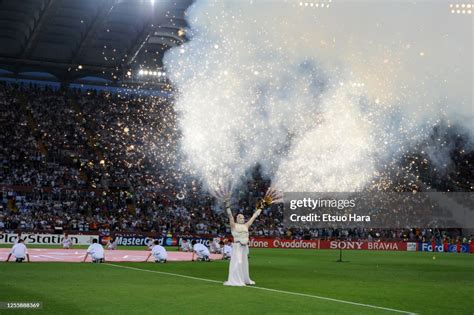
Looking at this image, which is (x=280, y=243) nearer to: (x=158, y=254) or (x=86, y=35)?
(x=86, y=35)

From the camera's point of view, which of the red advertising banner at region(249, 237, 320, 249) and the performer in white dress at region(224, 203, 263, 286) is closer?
the performer in white dress at region(224, 203, 263, 286)

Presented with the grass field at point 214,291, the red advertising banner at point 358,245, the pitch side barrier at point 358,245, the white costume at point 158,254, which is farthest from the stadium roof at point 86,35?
the grass field at point 214,291

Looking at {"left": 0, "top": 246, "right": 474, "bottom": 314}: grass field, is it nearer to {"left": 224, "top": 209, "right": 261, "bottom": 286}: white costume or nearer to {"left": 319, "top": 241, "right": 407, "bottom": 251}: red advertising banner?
{"left": 224, "top": 209, "right": 261, "bottom": 286}: white costume

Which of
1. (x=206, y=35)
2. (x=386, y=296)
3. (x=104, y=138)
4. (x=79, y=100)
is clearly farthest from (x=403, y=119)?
(x=79, y=100)

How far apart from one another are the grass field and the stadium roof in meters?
23.2

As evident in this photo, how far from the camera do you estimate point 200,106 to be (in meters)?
36.5

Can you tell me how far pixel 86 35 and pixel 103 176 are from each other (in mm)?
11736

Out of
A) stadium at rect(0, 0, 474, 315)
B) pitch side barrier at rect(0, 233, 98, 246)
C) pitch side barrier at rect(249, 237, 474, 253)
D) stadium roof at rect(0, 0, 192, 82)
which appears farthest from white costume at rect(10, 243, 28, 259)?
pitch side barrier at rect(249, 237, 474, 253)

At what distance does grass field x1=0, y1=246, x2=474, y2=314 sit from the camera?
15.0m

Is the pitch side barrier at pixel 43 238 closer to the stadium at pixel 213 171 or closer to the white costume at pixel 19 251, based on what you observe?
the stadium at pixel 213 171

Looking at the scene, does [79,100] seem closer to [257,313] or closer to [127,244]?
[127,244]

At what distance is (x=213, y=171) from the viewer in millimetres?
46812

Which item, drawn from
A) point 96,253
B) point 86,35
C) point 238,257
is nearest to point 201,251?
point 96,253

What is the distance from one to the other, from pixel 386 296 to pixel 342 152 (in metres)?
21.0
